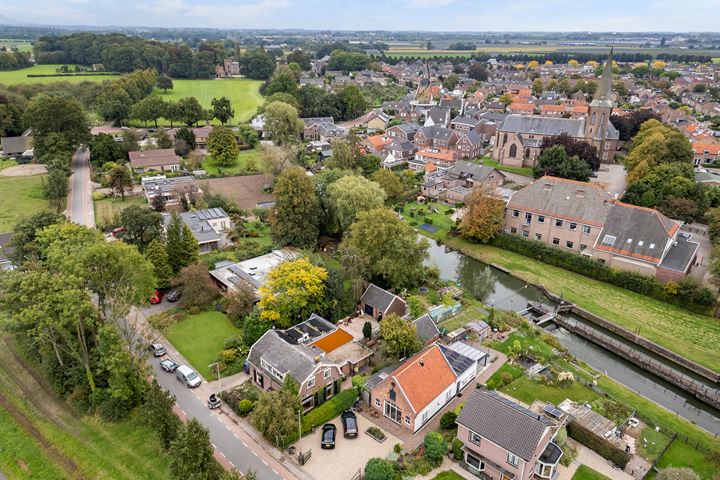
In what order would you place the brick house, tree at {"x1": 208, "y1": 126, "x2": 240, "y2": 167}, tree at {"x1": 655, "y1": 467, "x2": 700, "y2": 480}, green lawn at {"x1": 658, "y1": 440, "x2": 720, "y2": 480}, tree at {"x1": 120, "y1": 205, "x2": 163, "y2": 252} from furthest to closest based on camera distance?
tree at {"x1": 208, "y1": 126, "x2": 240, "y2": 167} → tree at {"x1": 120, "y1": 205, "x2": 163, "y2": 252} → green lawn at {"x1": 658, "y1": 440, "x2": 720, "y2": 480} → the brick house → tree at {"x1": 655, "y1": 467, "x2": 700, "y2": 480}

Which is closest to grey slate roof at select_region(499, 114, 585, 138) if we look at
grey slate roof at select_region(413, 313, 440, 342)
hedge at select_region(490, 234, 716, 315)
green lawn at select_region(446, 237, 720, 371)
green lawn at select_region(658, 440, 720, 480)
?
hedge at select_region(490, 234, 716, 315)

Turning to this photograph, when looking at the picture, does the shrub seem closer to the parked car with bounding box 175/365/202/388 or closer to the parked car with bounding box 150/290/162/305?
the parked car with bounding box 175/365/202/388

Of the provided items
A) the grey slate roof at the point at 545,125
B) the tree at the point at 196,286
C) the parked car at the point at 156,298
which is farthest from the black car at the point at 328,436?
the grey slate roof at the point at 545,125

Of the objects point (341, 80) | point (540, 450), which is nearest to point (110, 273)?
point (540, 450)

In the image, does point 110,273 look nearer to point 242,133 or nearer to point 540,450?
point 540,450

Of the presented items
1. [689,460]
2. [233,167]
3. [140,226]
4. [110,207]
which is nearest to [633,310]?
[689,460]

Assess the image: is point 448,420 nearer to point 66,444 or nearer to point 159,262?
point 66,444
